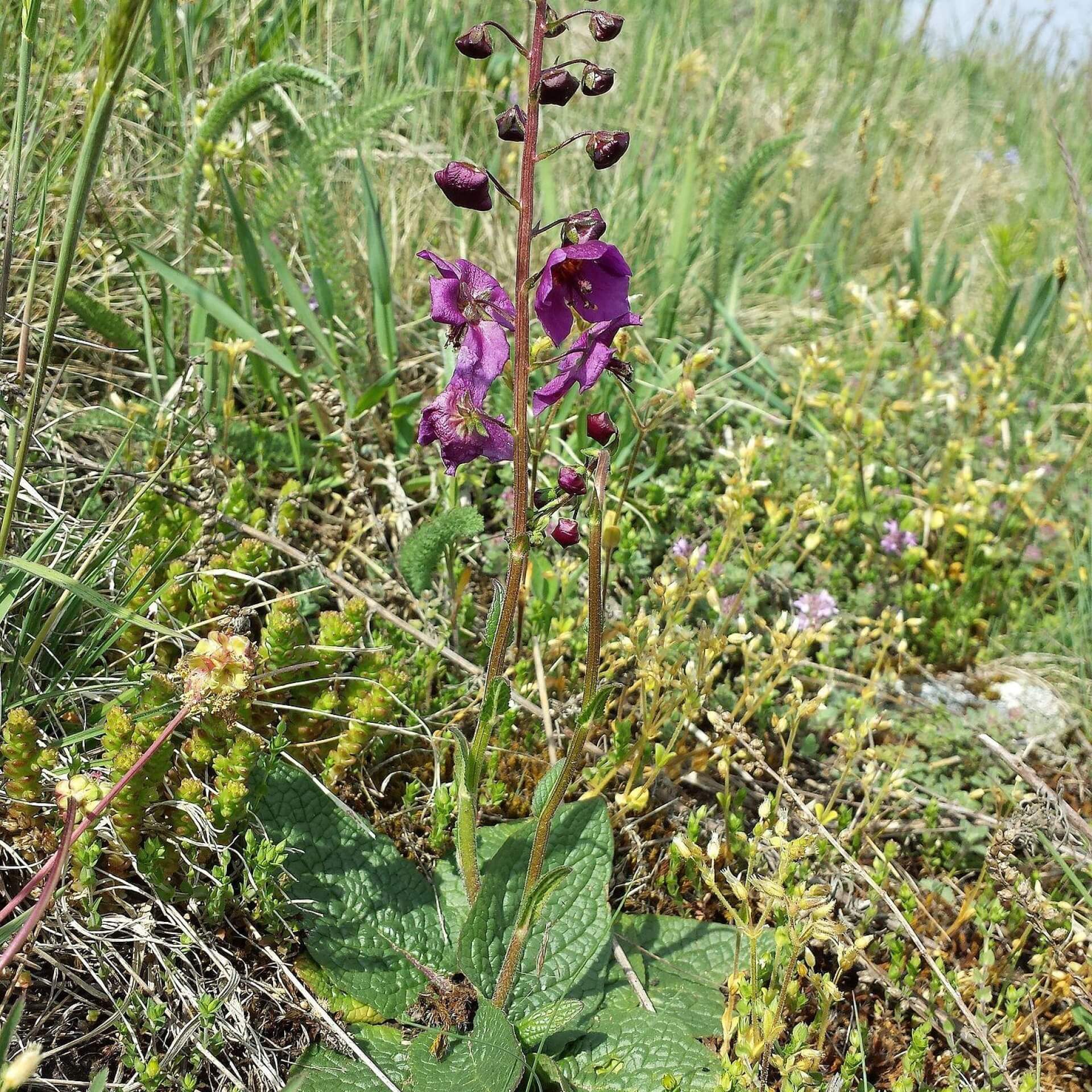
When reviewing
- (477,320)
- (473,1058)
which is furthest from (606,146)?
(473,1058)

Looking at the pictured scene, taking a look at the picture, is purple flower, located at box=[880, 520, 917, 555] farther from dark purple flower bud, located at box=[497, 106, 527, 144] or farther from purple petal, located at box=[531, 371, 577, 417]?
dark purple flower bud, located at box=[497, 106, 527, 144]

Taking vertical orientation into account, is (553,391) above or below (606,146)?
below

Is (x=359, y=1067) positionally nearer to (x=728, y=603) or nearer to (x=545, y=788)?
(x=545, y=788)

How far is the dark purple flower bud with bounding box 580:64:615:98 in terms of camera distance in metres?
1.44

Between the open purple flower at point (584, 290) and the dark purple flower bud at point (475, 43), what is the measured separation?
1.12 feet

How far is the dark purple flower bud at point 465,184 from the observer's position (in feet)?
4.84

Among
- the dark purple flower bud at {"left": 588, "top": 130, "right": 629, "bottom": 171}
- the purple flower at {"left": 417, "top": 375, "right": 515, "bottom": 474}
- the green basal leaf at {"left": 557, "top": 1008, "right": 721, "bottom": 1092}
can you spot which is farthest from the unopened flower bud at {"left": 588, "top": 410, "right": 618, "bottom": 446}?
the green basal leaf at {"left": 557, "top": 1008, "right": 721, "bottom": 1092}

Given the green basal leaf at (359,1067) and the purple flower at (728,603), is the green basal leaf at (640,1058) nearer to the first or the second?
the green basal leaf at (359,1067)

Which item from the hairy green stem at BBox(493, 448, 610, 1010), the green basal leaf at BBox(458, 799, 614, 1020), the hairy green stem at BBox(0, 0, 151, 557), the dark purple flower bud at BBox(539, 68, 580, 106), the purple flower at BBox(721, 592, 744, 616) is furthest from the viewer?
the purple flower at BBox(721, 592, 744, 616)

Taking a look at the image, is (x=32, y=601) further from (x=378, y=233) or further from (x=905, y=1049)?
(x=905, y=1049)

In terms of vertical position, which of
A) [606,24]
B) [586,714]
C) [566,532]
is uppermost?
[606,24]

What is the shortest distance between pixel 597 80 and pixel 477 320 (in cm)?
40

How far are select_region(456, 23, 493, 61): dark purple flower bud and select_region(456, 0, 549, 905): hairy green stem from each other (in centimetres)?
8

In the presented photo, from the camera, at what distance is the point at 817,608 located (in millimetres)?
2838
